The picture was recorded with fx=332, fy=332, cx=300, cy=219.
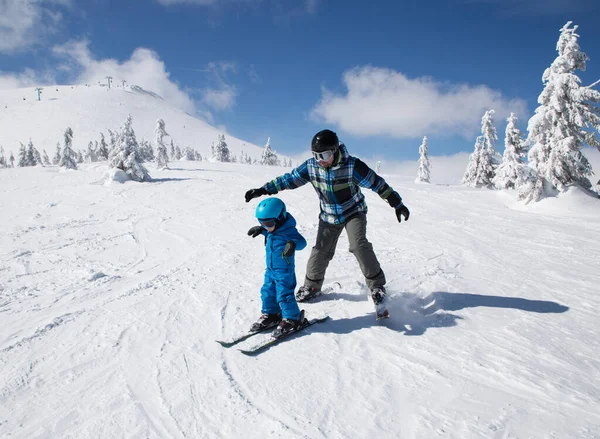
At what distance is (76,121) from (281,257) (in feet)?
580

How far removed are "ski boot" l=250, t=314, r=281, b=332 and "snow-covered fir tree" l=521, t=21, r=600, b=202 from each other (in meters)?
17.9

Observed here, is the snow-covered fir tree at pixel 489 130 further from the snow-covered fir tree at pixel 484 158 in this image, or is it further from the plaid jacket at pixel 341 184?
the plaid jacket at pixel 341 184

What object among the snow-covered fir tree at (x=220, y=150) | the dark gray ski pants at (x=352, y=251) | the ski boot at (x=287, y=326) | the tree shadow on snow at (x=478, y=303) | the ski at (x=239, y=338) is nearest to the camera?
the ski at (x=239, y=338)

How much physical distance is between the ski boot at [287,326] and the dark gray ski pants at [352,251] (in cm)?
89

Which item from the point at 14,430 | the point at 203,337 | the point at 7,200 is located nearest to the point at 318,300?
the point at 203,337

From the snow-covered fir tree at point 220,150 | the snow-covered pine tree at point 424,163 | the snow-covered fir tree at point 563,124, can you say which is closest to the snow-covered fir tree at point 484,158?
the snow-covered pine tree at point 424,163

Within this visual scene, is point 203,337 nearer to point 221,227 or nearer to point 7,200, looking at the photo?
point 221,227

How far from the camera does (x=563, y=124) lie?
1748 cm

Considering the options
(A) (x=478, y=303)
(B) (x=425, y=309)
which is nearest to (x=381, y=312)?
(B) (x=425, y=309)

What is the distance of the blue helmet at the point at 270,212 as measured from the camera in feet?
11.1

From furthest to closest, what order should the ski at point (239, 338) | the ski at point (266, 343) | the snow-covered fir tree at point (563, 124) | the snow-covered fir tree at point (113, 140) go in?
1. the snow-covered fir tree at point (113, 140)
2. the snow-covered fir tree at point (563, 124)
3. the ski at point (239, 338)
4. the ski at point (266, 343)

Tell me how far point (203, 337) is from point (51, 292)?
2.88 metres

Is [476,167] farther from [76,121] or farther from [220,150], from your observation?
[76,121]

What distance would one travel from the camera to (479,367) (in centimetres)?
285
